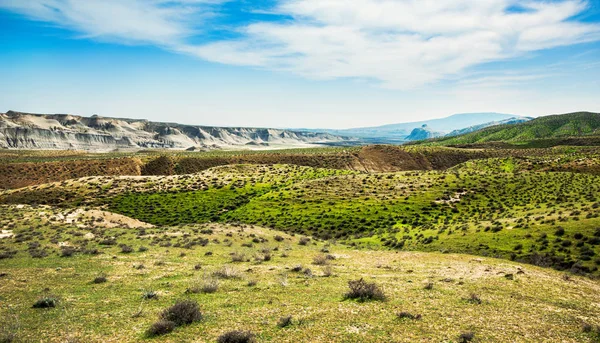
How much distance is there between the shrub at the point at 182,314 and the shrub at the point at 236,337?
6.94ft

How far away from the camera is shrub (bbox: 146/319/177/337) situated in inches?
443

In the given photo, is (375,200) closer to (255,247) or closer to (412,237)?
(412,237)

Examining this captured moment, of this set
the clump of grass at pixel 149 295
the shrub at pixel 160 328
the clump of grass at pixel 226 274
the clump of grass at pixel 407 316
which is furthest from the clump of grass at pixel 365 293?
the clump of grass at pixel 149 295

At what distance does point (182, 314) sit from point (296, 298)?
5235 millimetres

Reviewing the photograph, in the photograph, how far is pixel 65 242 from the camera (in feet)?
90.7

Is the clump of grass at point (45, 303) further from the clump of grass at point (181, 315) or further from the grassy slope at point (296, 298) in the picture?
the clump of grass at point (181, 315)

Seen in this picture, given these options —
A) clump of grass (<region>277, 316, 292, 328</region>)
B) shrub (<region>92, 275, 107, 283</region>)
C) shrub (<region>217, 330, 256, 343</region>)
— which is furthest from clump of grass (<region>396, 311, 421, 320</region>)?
shrub (<region>92, 275, 107, 283</region>)

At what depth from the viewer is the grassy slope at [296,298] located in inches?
460

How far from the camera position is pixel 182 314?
40.2 feet

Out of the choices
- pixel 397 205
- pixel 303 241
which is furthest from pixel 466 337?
pixel 397 205

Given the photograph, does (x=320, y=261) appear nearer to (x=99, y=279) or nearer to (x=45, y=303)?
(x=99, y=279)

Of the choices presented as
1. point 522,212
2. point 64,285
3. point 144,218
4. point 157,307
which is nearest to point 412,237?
point 522,212

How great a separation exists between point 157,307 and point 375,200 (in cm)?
4416

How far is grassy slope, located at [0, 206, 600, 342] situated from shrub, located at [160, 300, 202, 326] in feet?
1.34
